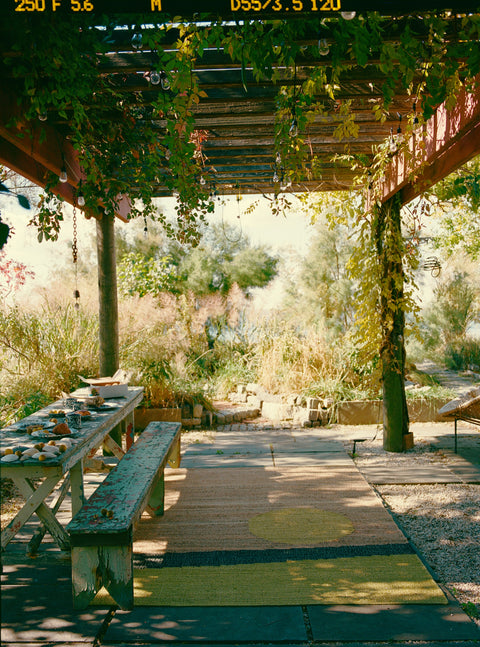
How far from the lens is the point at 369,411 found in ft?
20.6

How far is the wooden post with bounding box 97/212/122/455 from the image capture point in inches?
198

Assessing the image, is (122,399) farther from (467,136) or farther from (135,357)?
(467,136)

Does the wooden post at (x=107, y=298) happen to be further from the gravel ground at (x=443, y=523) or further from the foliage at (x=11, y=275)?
the foliage at (x=11, y=275)

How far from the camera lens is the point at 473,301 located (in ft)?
35.8

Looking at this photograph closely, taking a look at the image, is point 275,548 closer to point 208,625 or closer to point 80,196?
point 208,625

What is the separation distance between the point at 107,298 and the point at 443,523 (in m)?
3.44

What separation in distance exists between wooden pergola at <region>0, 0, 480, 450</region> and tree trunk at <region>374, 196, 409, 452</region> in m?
0.24

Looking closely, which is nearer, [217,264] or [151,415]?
[151,415]

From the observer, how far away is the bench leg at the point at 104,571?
2.25m

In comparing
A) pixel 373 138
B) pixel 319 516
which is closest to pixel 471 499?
pixel 319 516

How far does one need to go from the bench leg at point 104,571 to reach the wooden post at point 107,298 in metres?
2.79

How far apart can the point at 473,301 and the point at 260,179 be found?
7.30 meters

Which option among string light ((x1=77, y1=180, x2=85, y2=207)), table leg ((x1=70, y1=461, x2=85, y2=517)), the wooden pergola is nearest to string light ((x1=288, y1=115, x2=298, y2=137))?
the wooden pergola

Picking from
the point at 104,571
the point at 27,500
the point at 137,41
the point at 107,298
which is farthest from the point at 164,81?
the point at 107,298
